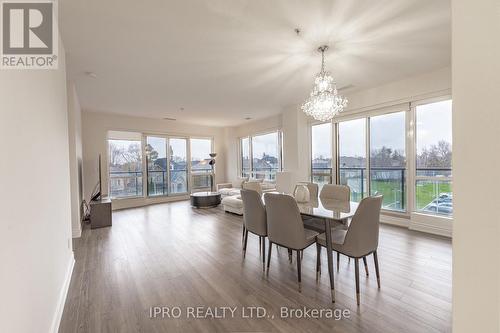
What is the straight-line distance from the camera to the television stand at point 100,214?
4.51m

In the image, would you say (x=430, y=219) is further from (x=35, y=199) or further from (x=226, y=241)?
(x=35, y=199)

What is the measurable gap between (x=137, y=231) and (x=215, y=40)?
3630mm

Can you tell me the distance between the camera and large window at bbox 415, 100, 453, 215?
382cm

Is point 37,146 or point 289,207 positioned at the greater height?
point 37,146

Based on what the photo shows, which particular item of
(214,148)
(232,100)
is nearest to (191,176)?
(214,148)

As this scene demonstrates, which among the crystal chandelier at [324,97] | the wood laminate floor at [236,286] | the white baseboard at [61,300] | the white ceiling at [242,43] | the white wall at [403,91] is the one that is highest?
the white ceiling at [242,43]

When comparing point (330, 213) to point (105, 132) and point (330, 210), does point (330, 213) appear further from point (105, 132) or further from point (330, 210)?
point (105, 132)

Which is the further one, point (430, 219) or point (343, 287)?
point (430, 219)

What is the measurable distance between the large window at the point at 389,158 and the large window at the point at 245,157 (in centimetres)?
433

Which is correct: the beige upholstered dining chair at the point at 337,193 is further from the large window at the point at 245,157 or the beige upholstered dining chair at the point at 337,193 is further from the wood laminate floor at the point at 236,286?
the large window at the point at 245,157

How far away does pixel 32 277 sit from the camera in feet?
4.44

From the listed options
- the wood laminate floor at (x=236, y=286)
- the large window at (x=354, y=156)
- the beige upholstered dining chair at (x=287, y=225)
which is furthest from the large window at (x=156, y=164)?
the beige upholstered dining chair at (x=287, y=225)

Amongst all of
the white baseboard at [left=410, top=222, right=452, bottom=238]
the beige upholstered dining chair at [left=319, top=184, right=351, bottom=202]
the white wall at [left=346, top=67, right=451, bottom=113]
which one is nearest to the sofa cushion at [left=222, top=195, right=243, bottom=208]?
the beige upholstered dining chair at [left=319, top=184, right=351, bottom=202]

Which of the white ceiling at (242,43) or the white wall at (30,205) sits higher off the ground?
the white ceiling at (242,43)
